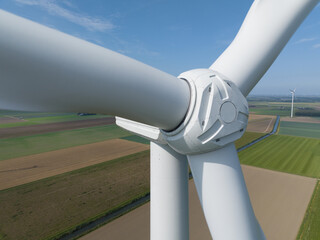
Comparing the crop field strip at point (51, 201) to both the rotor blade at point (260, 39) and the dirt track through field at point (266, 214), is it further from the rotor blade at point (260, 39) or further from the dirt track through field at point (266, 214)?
the rotor blade at point (260, 39)

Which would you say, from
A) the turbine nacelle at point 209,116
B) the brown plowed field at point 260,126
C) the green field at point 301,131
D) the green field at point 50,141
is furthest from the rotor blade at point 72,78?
the green field at point 301,131

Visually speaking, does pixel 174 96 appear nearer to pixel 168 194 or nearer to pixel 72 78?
pixel 72 78

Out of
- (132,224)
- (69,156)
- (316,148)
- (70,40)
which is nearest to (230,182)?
(70,40)

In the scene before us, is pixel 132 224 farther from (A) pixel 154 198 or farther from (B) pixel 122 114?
(B) pixel 122 114

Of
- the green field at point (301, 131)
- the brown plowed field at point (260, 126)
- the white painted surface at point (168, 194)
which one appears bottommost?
the green field at point (301, 131)

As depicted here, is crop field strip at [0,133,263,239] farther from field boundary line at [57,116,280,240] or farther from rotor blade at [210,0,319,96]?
rotor blade at [210,0,319,96]

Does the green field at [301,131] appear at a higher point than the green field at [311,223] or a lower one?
higher
